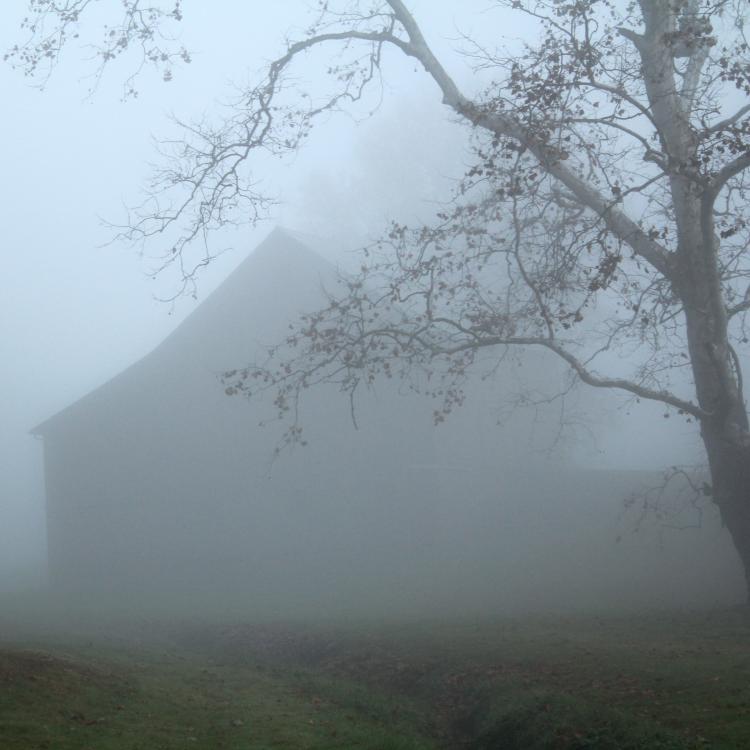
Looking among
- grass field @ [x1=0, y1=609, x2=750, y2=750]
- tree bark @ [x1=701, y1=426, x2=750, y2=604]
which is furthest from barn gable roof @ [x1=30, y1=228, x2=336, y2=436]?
tree bark @ [x1=701, y1=426, x2=750, y2=604]

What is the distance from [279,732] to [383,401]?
24.9 meters

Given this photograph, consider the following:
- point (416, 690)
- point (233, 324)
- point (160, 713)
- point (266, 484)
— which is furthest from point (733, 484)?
point (233, 324)

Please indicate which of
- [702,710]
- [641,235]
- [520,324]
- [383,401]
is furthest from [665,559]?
[702,710]

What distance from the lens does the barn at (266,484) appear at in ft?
115

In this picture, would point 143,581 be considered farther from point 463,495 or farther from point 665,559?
point 665,559

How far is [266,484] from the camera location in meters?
36.5

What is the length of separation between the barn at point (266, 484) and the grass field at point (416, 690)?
15.4 meters

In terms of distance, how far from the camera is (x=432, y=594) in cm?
2881

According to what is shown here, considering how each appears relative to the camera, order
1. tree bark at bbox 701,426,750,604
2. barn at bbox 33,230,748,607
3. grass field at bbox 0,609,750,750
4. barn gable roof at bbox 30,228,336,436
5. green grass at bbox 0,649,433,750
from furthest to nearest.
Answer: barn gable roof at bbox 30,228,336,436 → barn at bbox 33,230,748,607 → tree bark at bbox 701,426,750,604 → grass field at bbox 0,609,750,750 → green grass at bbox 0,649,433,750

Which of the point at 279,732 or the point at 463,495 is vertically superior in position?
the point at 463,495

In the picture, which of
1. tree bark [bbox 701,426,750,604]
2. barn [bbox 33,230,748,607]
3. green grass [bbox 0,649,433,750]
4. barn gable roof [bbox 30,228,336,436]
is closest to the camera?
green grass [bbox 0,649,433,750]

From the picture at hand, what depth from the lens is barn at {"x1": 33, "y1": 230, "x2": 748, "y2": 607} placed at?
35.0 metres

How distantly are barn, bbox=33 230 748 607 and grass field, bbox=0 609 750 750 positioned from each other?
15.4 metres

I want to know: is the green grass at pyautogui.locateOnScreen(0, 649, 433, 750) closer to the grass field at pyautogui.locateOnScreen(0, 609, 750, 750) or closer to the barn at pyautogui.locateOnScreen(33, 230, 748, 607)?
the grass field at pyautogui.locateOnScreen(0, 609, 750, 750)
